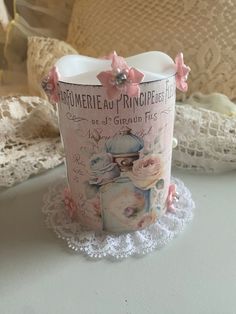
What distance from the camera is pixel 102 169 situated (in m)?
0.37

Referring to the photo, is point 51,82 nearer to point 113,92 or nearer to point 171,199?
point 113,92

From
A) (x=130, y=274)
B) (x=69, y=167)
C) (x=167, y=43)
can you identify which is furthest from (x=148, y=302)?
(x=167, y=43)

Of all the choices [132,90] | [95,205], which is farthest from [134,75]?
[95,205]

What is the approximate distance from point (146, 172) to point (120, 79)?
0.31 ft

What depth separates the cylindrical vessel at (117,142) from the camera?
1.12 ft

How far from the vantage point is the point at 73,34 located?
612mm

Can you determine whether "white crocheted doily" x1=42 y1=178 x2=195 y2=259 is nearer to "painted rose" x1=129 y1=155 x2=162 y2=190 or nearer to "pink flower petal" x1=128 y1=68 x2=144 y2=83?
"painted rose" x1=129 y1=155 x2=162 y2=190

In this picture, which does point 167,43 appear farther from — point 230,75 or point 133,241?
point 133,241

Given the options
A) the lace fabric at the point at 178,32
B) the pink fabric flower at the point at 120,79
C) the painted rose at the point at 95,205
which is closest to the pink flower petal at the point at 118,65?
the pink fabric flower at the point at 120,79

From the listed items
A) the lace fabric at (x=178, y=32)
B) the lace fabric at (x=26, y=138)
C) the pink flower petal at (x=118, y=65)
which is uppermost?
the pink flower petal at (x=118, y=65)

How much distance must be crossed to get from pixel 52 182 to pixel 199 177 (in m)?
0.18

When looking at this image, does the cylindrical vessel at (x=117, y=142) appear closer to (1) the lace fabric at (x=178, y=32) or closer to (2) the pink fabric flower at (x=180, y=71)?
(2) the pink fabric flower at (x=180, y=71)

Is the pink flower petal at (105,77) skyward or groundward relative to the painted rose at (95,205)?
skyward

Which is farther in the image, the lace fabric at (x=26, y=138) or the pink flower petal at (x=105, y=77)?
the lace fabric at (x=26, y=138)
